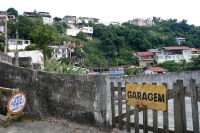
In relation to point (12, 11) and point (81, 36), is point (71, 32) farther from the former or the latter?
point (12, 11)

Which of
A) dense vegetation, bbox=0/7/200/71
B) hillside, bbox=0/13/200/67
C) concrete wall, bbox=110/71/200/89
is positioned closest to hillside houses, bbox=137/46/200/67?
dense vegetation, bbox=0/7/200/71

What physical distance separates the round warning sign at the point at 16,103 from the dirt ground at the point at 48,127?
437mm

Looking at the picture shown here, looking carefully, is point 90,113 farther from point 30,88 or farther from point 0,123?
point 0,123

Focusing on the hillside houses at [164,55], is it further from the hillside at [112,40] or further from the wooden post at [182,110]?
the wooden post at [182,110]

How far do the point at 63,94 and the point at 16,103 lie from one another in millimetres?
1229

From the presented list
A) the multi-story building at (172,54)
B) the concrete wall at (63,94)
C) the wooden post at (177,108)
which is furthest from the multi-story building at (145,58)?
the wooden post at (177,108)

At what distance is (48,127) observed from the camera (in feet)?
17.8

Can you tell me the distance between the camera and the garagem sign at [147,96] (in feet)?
14.6

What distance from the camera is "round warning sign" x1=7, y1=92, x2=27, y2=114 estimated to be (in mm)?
5191

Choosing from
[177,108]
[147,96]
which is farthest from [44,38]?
[177,108]

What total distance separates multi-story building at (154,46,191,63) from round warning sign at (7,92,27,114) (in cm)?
6343

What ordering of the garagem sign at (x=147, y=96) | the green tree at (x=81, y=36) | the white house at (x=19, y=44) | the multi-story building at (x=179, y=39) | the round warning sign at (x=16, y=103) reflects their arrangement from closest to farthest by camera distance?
1. the garagem sign at (x=147, y=96)
2. the round warning sign at (x=16, y=103)
3. the white house at (x=19, y=44)
4. the green tree at (x=81, y=36)
5. the multi-story building at (x=179, y=39)

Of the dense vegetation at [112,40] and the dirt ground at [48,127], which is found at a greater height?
the dense vegetation at [112,40]

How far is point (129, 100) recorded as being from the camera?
16.5ft
